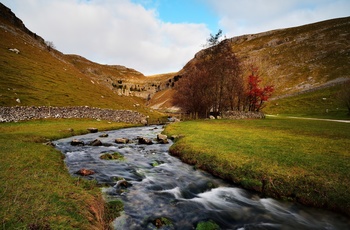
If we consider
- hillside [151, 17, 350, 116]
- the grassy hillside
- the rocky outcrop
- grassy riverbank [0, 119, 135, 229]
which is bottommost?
grassy riverbank [0, 119, 135, 229]

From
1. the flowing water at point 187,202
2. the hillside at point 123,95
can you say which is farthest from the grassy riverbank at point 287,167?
the hillside at point 123,95

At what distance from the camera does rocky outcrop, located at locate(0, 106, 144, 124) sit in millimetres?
39966

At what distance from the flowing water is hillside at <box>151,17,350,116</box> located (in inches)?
3494

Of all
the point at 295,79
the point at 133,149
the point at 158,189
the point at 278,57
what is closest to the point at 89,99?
the point at 133,149

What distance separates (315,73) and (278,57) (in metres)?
42.3

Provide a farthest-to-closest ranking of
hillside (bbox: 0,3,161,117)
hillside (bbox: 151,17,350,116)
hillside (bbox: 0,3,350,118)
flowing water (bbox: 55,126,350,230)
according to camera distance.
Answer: hillside (bbox: 151,17,350,116), hillside (bbox: 0,3,350,118), hillside (bbox: 0,3,161,117), flowing water (bbox: 55,126,350,230)

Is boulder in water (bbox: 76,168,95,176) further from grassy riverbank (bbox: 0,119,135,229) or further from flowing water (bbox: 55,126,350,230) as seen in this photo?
grassy riverbank (bbox: 0,119,135,229)

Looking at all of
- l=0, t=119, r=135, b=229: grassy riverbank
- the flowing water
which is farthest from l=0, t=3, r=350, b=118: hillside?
l=0, t=119, r=135, b=229: grassy riverbank

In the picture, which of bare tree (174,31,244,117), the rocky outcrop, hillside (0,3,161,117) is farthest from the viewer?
bare tree (174,31,244,117)

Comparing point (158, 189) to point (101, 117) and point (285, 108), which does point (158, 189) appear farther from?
point (285, 108)

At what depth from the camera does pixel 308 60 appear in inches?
5468

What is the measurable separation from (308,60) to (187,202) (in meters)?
166

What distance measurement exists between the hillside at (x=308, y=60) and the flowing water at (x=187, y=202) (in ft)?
291

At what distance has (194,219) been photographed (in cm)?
960
